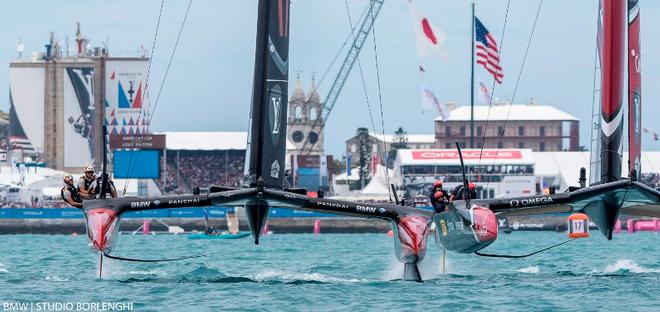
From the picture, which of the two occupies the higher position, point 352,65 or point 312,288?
point 352,65

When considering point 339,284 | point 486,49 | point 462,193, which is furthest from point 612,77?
point 486,49

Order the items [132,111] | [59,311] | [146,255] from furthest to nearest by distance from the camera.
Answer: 1. [132,111]
2. [146,255]
3. [59,311]

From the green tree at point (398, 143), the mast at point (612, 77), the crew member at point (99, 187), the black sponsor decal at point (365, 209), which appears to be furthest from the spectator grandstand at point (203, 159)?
the mast at point (612, 77)

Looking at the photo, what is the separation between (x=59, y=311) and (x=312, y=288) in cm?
393

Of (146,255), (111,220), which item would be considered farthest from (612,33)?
(146,255)

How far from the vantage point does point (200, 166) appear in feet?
279

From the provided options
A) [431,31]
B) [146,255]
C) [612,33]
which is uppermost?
[431,31]

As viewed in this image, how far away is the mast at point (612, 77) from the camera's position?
16969 millimetres

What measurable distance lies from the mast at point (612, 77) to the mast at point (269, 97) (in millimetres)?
3872

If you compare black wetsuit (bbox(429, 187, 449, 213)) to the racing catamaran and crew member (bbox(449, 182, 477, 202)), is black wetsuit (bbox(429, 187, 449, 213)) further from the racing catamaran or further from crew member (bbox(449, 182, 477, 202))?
the racing catamaran

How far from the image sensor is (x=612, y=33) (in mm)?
17000

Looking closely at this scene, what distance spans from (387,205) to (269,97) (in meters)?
2.34

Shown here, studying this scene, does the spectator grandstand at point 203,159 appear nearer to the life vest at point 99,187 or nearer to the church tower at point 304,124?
the church tower at point 304,124

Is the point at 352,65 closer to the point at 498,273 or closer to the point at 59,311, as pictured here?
the point at 498,273
